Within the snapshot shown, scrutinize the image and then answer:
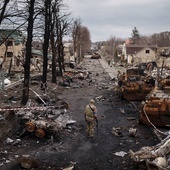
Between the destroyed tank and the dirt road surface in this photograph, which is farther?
the destroyed tank

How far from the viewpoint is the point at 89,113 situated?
12.7 meters

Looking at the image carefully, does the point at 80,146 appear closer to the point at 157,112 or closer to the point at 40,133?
the point at 40,133

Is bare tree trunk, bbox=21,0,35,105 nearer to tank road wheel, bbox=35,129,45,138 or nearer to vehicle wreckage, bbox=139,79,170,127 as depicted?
tank road wheel, bbox=35,129,45,138

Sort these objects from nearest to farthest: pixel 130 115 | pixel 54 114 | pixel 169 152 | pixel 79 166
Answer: pixel 169 152, pixel 79 166, pixel 54 114, pixel 130 115

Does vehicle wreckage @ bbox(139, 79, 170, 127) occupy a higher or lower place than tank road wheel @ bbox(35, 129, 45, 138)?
higher

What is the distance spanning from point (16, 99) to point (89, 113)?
7972mm

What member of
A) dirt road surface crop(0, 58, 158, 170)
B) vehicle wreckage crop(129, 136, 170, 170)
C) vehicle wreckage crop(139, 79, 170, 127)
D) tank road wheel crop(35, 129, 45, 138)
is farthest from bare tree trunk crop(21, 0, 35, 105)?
vehicle wreckage crop(129, 136, 170, 170)

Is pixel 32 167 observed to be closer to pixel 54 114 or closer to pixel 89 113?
pixel 89 113

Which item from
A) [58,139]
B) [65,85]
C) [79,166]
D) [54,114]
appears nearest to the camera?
[79,166]

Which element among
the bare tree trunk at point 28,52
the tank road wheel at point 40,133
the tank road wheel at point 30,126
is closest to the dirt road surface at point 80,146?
the tank road wheel at point 40,133

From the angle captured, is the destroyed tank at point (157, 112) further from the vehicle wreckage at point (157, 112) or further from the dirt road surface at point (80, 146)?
the dirt road surface at point (80, 146)

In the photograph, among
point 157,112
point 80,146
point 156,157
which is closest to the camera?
point 156,157

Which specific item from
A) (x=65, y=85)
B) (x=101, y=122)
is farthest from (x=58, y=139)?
(x=65, y=85)

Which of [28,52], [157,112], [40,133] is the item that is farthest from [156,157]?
[28,52]
